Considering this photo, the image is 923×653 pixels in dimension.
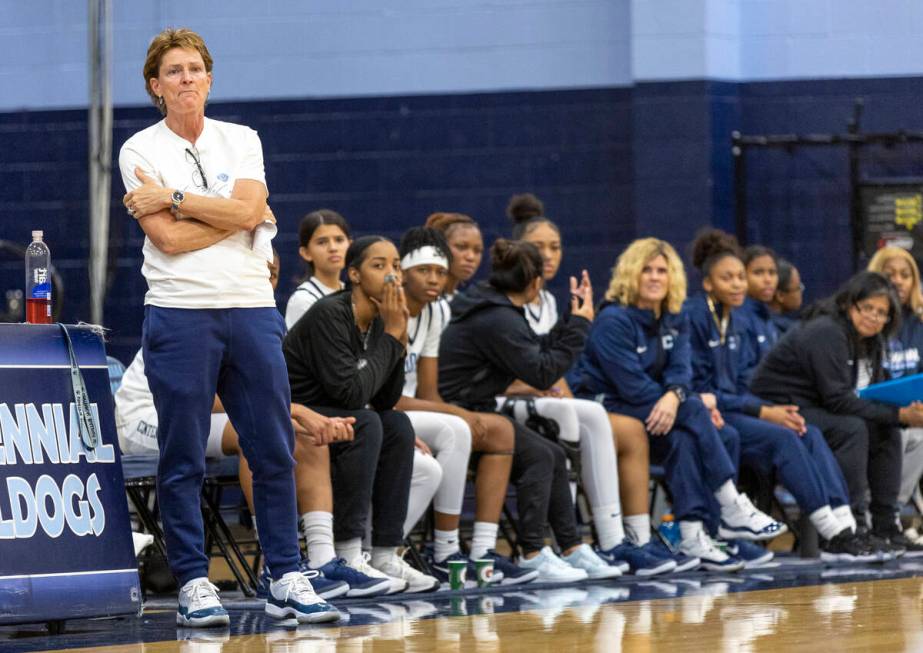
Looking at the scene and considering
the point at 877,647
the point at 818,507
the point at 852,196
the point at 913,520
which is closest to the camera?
the point at 877,647

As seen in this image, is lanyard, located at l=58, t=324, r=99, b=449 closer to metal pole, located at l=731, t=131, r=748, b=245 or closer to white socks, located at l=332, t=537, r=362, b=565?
white socks, located at l=332, t=537, r=362, b=565

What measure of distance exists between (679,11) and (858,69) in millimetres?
967

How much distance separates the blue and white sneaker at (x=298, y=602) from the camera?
4.12 m

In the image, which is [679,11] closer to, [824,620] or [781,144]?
[781,144]

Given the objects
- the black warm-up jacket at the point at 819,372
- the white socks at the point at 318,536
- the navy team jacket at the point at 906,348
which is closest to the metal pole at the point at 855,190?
the navy team jacket at the point at 906,348

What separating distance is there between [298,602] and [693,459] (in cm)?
219

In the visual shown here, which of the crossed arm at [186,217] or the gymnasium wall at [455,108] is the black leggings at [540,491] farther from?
the gymnasium wall at [455,108]

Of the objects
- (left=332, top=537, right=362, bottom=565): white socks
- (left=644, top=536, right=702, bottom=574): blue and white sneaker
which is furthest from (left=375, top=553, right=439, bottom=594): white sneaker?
(left=644, top=536, right=702, bottom=574): blue and white sneaker

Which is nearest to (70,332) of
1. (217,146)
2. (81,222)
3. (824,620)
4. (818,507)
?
(217,146)

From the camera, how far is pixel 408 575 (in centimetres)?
499

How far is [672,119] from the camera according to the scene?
25.0ft

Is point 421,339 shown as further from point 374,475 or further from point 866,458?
point 866,458

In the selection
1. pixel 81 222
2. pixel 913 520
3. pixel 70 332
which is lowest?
pixel 913 520

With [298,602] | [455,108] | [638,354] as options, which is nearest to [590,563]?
[638,354]
